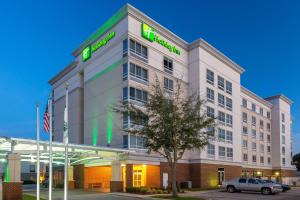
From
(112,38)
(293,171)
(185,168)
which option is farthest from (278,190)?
(293,171)

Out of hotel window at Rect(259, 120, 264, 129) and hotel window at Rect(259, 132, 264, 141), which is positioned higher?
hotel window at Rect(259, 120, 264, 129)

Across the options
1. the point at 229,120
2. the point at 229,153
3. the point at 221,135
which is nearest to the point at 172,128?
the point at 221,135

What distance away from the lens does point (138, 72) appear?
45094 millimetres

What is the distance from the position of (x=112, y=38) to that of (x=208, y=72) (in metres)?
16.2

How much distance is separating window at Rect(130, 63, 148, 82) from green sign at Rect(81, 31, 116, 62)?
5.35 metres

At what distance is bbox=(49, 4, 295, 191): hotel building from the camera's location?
4397 cm

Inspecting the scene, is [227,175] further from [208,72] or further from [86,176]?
[86,176]

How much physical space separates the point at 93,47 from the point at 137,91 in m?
11.3

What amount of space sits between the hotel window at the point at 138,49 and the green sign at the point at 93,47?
3457 mm

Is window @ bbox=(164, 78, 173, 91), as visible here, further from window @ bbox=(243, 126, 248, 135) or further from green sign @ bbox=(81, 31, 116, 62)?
Result: window @ bbox=(243, 126, 248, 135)

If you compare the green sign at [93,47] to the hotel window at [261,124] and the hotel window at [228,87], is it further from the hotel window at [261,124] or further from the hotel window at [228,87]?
the hotel window at [261,124]

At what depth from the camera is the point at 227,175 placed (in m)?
58.0

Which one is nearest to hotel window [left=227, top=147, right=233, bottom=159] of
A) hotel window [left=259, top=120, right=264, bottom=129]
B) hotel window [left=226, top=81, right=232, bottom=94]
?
hotel window [left=226, top=81, right=232, bottom=94]

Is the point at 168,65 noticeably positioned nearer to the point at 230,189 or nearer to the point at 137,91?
the point at 137,91
